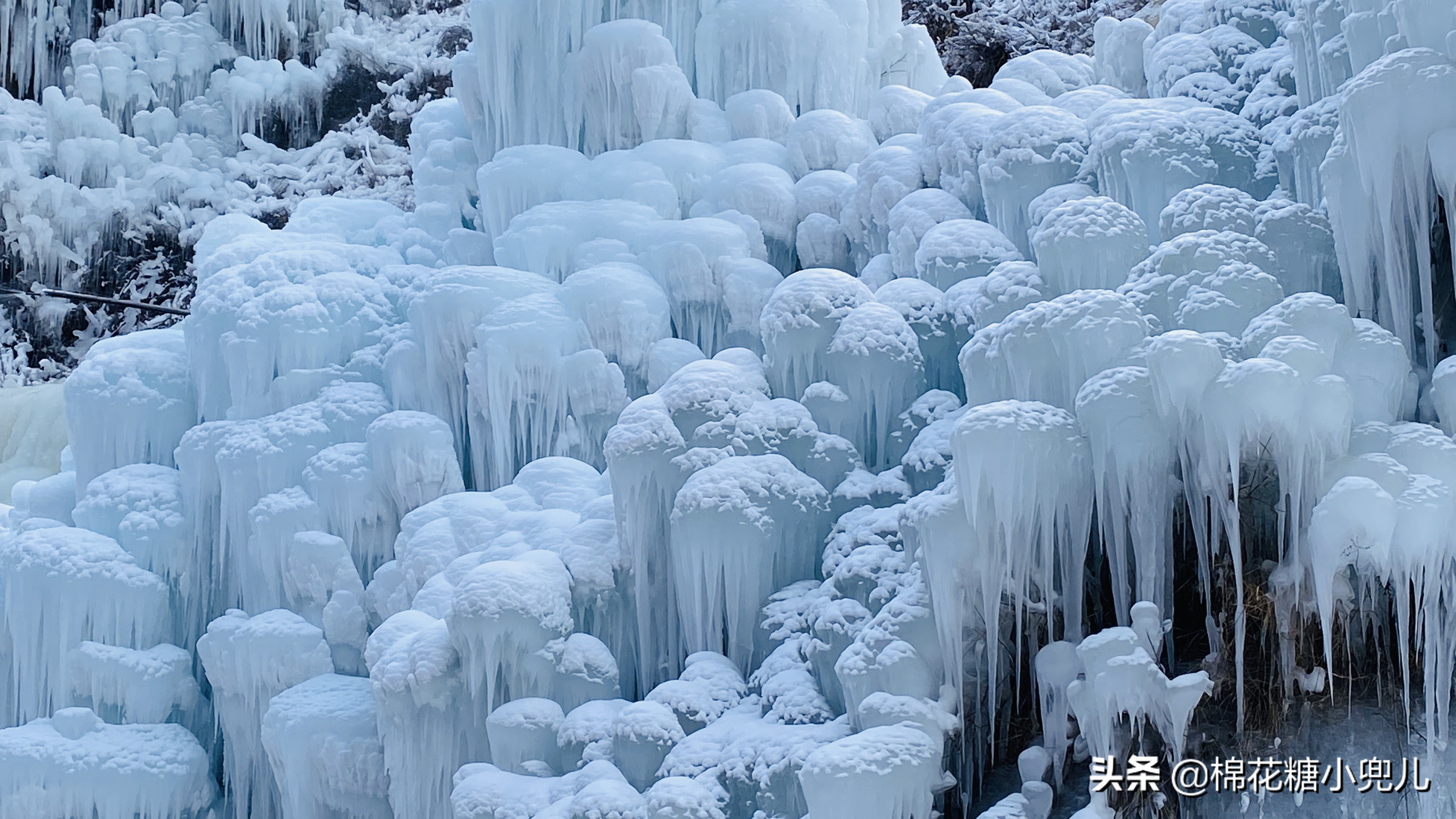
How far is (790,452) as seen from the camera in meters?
8.03

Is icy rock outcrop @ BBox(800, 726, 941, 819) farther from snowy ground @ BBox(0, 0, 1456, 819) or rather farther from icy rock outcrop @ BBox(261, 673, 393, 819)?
icy rock outcrop @ BBox(261, 673, 393, 819)

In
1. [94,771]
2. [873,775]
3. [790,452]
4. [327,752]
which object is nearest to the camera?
[873,775]

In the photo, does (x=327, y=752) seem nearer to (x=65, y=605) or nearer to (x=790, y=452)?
(x=65, y=605)

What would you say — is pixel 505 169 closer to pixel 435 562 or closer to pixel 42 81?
pixel 435 562

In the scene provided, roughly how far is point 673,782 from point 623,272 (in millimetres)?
3722

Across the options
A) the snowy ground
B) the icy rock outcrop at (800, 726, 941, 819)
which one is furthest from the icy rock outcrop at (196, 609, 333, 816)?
the icy rock outcrop at (800, 726, 941, 819)

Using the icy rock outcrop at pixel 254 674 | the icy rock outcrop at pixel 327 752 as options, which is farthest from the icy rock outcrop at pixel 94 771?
the icy rock outcrop at pixel 327 752

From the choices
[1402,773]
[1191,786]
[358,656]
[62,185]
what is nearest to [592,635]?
[358,656]

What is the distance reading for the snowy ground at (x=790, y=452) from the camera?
250 inches

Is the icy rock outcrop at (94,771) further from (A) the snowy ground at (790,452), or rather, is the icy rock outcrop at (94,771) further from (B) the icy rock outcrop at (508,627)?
(B) the icy rock outcrop at (508,627)

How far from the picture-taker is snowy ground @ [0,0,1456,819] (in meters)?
6.36

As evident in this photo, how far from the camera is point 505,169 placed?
1043 cm

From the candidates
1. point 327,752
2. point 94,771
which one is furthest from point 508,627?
point 94,771

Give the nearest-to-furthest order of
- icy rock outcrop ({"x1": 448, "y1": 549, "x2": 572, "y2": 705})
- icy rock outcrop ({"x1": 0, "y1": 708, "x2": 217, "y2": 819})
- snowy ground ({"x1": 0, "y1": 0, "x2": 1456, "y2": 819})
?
snowy ground ({"x1": 0, "y1": 0, "x2": 1456, "y2": 819})
icy rock outcrop ({"x1": 448, "y1": 549, "x2": 572, "y2": 705})
icy rock outcrop ({"x1": 0, "y1": 708, "x2": 217, "y2": 819})
